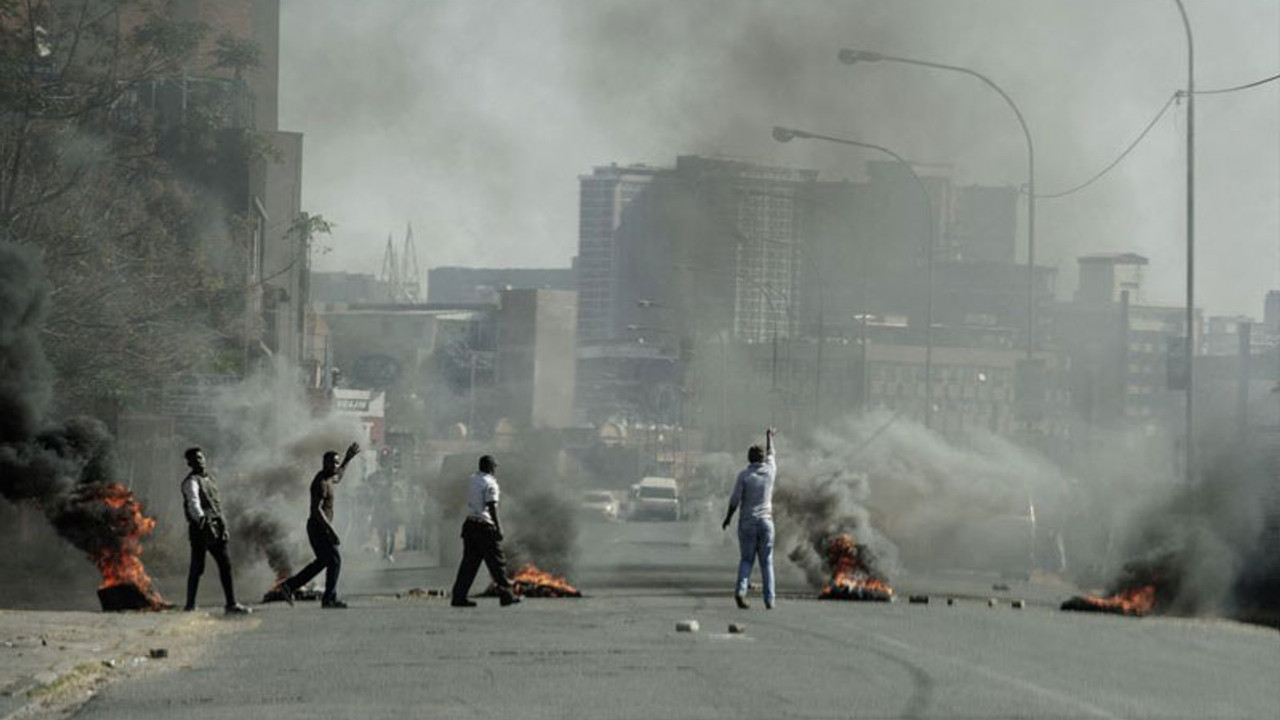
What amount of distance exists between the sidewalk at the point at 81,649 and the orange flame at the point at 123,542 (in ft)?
2.80

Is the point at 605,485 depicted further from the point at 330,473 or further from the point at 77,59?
the point at 330,473

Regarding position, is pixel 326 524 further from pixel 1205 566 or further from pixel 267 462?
pixel 267 462

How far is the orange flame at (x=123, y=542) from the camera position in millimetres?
21391

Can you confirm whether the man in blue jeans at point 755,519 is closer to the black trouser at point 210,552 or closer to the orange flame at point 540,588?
the orange flame at point 540,588

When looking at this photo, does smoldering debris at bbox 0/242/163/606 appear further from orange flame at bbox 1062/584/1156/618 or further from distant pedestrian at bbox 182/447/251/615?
orange flame at bbox 1062/584/1156/618

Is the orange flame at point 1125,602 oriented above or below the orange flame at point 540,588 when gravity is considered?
above

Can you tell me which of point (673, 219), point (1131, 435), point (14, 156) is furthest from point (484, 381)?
point (14, 156)

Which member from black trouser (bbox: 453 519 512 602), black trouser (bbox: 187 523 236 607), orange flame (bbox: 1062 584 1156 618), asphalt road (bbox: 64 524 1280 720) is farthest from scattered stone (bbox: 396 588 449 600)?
orange flame (bbox: 1062 584 1156 618)

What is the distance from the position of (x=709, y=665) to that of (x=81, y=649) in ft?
16.2

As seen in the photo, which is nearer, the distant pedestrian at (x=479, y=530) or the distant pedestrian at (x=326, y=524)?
the distant pedestrian at (x=326, y=524)

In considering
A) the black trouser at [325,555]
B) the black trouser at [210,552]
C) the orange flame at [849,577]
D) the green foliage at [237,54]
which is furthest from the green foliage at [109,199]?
the orange flame at [849,577]

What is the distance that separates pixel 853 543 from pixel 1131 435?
42.6 metres

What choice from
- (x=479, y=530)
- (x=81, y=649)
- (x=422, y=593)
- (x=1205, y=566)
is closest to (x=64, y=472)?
(x=479, y=530)

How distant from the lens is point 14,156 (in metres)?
38.0
